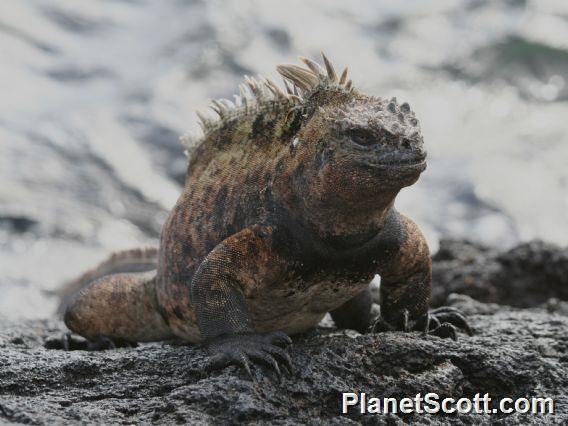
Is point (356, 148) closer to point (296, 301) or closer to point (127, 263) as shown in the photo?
point (296, 301)

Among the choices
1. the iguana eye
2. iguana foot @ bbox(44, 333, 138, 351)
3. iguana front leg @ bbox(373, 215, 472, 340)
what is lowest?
iguana foot @ bbox(44, 333, 138, 351)

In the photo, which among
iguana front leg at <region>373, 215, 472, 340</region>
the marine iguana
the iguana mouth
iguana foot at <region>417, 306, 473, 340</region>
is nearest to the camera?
the iguana mouth

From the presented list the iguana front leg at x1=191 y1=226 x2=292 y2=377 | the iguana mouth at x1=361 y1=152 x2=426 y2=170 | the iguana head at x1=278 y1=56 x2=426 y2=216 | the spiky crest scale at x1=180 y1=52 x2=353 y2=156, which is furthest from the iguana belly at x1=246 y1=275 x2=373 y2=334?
the spiky crest scale at x1=180 y1=52 x2=353 y2=156

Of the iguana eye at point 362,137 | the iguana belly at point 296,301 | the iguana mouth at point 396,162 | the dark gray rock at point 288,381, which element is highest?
the iguana eye at point 362,137

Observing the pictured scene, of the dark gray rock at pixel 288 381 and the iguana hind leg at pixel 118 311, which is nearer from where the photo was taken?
the dark gray rock at pixel 288 381

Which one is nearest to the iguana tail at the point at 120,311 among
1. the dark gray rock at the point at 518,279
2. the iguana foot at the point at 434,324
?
the iguana foot at the point at 434,324

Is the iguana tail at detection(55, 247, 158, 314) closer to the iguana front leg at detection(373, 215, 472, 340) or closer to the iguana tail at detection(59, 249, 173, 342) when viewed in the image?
the iguana tail at detection(59, 249, 173, 342)

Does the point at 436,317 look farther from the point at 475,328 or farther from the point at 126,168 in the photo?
the point at 126,168

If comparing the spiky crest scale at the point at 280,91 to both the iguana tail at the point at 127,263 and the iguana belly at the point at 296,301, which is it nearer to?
the iguana belly at the point at 296,301
